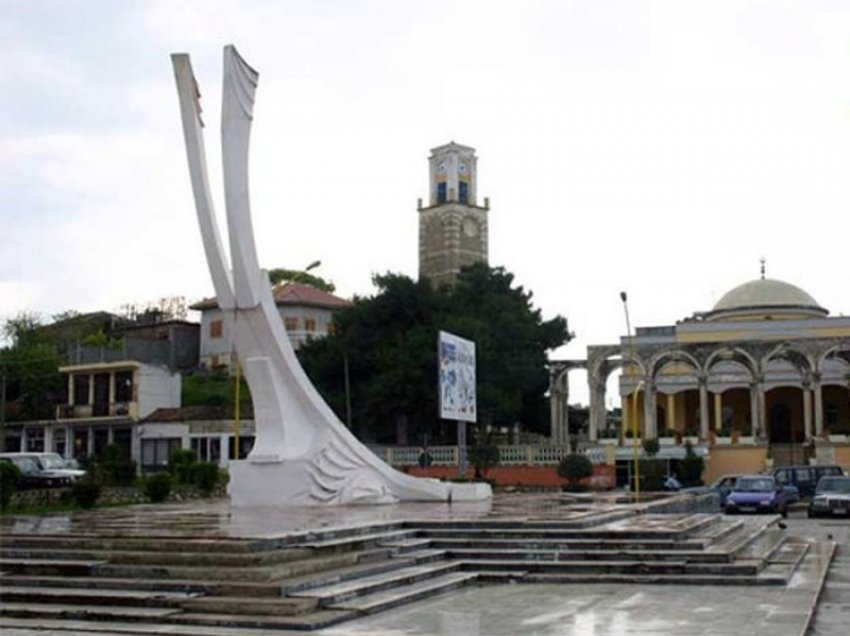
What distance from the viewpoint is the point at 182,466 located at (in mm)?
28531

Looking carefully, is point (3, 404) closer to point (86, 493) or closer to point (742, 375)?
point (86, 493)

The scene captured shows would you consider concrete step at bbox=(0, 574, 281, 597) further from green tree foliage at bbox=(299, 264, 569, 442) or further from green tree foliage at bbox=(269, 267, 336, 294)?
green tree foliage at bbox=(269, 267, 336, 294)

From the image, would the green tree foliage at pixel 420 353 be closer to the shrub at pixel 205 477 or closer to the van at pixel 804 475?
the van at pixel 804 475

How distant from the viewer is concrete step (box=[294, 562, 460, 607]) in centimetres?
939

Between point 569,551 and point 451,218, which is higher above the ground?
point 451,218

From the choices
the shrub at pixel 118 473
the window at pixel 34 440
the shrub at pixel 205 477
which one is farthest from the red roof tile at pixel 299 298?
the shrub at pixel 205 477

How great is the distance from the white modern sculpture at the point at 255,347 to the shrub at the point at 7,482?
6.85 metres

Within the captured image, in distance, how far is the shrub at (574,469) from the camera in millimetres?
31016

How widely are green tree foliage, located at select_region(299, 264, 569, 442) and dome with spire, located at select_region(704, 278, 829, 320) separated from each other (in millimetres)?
9503

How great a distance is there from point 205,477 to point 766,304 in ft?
98.3

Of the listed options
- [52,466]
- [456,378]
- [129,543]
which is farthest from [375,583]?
[52,466]

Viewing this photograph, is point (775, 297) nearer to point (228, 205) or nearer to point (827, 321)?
point (827, 321)

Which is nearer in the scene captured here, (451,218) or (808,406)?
(808,406)

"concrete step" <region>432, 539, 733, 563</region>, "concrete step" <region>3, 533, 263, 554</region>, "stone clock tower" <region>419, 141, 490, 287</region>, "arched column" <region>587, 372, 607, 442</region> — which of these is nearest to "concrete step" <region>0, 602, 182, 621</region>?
"concrete step" <region>3, 533, 263, 554</region>
